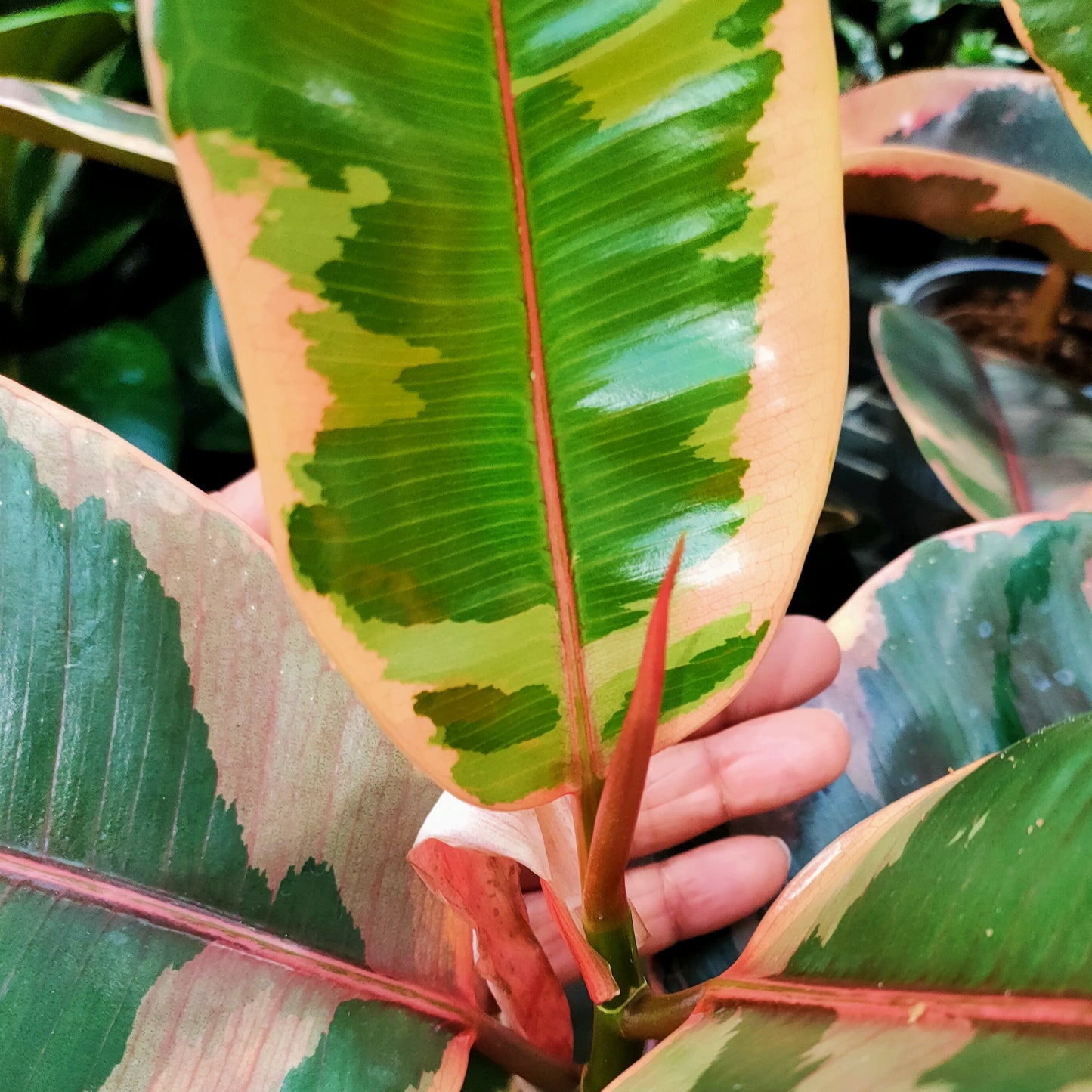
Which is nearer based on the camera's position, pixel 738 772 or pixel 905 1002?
pixel 905 1002

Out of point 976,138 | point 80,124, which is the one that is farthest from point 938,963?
point 976,138

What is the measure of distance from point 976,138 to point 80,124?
83 centimetres

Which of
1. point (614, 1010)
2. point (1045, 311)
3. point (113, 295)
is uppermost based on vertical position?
point (113, 295)

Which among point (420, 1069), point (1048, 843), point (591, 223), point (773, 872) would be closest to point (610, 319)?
point (591, 223)

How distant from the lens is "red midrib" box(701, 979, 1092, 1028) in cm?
24

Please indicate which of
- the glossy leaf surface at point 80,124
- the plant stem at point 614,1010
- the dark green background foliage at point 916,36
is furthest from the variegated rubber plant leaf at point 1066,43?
the dark green background foliage at point 916,36

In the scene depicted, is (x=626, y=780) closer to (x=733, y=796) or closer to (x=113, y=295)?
(x=733, y=796)

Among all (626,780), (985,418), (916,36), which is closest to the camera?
(626,780)

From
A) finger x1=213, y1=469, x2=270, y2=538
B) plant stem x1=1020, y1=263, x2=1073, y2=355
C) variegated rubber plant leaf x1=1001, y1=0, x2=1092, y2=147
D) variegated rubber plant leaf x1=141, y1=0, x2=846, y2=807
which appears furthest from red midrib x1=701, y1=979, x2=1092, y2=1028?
plant stem x1=1020, y1=263, x2=1073, y2=355

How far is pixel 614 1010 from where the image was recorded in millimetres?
367

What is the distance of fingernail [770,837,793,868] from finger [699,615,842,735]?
0.09 meters

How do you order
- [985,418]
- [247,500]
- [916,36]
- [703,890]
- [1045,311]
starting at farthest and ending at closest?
[916,36], [1045,311], [985,418], [247,500], [703,890]

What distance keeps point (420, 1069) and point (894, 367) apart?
66 cm

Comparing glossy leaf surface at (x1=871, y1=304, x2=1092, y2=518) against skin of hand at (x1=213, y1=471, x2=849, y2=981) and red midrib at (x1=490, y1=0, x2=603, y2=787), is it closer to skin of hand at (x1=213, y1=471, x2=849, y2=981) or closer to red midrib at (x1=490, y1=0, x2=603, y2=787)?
→ skin of hand at (x1=213, y1=471, x2=849, y2=981)
